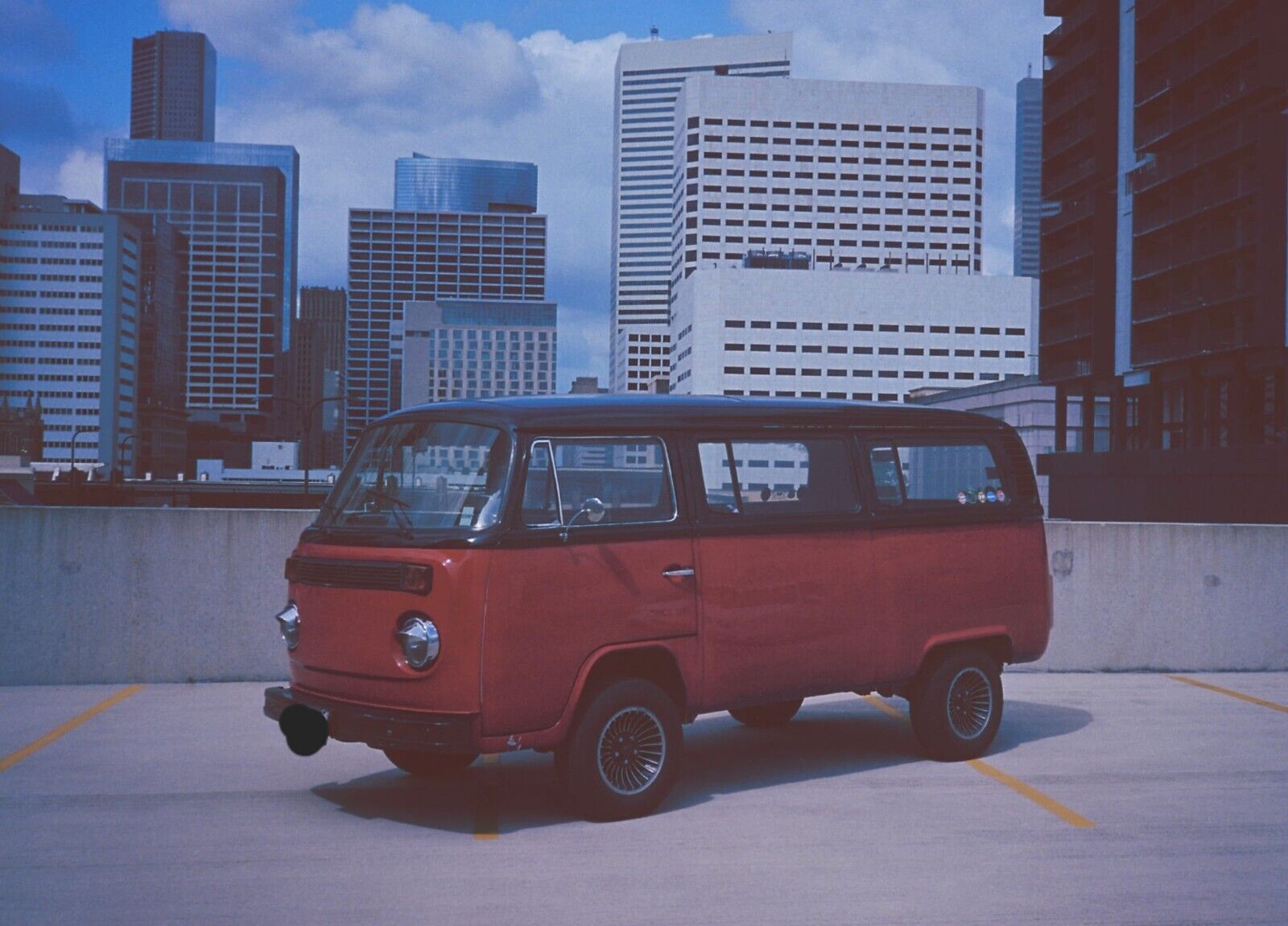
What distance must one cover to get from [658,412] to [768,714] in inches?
133

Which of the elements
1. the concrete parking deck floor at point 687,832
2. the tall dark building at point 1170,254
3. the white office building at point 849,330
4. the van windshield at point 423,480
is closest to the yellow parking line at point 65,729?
the concrete parking deck floor at point 687,832

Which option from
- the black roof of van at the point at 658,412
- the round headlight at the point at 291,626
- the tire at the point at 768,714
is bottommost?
the tire at the point at 768,714

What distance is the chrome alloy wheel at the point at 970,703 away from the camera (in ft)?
29.1

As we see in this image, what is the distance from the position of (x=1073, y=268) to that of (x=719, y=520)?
263 ft

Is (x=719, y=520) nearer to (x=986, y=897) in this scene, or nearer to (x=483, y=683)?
(x=483, y=683)

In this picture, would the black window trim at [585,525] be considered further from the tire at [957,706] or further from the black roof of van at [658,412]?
the tire at [957,706]

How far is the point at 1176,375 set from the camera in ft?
234

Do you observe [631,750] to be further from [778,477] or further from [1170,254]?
[1170,254]

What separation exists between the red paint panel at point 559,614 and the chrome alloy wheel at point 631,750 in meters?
0.36

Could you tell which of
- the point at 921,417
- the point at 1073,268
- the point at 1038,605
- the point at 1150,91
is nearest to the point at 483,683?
the point at 921,417

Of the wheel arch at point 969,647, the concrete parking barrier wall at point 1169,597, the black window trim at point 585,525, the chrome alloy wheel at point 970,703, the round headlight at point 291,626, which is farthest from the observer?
the concrete parking barrier wall at point 1169,597

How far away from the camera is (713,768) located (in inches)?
343

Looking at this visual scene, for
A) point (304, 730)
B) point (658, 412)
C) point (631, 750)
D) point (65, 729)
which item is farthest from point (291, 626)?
point (65, 729)

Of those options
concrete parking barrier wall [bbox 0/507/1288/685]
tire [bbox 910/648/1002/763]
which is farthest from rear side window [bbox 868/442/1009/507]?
concrete parking barrier wall [bbox 0/507/1288/685]
